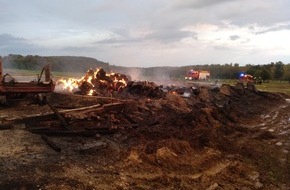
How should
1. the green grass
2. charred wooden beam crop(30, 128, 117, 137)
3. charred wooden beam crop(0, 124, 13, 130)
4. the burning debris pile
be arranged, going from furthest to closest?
the green grass → the burning debris pile → charred wooden beam crop(30, 128, 117, 137) → charred wooden beam crop(0, 124, 13, 130)

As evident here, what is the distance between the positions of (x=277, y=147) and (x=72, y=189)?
9389 mm

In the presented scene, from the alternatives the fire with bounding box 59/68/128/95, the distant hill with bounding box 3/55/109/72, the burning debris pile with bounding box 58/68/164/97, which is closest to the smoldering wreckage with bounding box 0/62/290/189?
the fire with bounding box 59/68/128/95

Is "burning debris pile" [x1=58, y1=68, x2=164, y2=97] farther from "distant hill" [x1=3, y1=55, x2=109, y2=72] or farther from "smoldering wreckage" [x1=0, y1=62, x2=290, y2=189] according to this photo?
"distant hill" [x1=3, y1=55, x2=109, y2=72]

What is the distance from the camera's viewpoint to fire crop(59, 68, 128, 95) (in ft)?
69.8

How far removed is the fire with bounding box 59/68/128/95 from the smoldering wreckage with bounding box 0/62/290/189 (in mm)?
346

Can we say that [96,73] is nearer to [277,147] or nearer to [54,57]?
[277,147]

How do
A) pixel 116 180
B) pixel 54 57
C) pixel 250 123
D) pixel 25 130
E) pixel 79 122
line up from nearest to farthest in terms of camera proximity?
pixel 116 180 → pixel 25 130 → pixel 79 122 → pixel 250 123 → pixel 54 57

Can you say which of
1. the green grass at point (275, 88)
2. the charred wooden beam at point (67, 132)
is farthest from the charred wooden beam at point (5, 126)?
the green grass at point (275, 88)

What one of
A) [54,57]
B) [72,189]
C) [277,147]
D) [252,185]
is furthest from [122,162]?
[54,57]

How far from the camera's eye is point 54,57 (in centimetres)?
8194

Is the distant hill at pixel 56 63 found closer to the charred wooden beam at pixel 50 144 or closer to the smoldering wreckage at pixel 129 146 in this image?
the smoldering wreckage at pixel 129 146

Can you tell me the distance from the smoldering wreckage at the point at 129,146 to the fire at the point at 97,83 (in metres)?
0.35

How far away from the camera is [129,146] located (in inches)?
472

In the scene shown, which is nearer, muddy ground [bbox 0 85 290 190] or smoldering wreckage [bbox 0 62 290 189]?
muddy ground [bbox 0 85 290 190]
